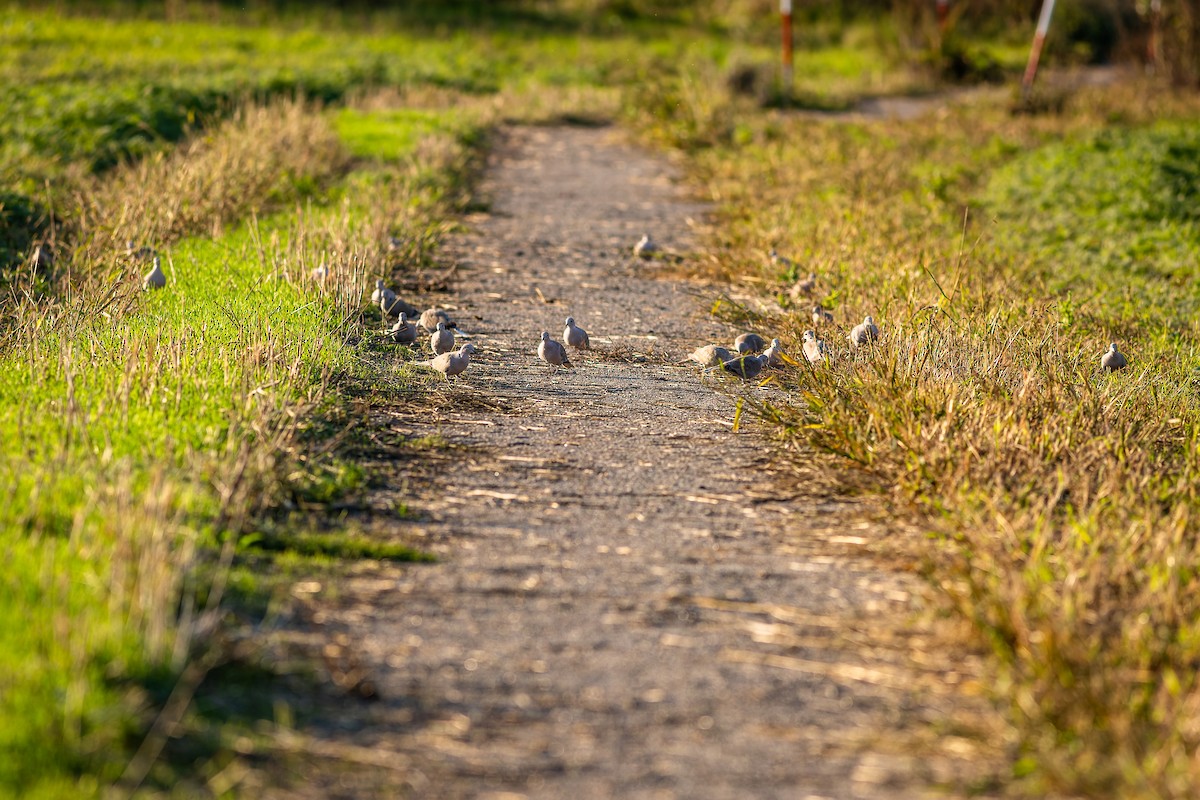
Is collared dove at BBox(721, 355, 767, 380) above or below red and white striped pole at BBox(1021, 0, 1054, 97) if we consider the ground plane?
below

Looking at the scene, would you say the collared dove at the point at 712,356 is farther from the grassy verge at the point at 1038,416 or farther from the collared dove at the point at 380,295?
the collared dove at the point at 380,295

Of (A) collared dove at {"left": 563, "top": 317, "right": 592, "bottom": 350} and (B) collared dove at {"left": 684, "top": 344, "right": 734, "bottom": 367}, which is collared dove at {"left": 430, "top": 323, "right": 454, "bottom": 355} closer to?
(A) collared dove at {"left": 563, "top": 317, "right": 592, "bottom": 350}

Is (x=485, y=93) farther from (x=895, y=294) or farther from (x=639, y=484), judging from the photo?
(x=639, y=484)

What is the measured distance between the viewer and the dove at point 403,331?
22.0 ft

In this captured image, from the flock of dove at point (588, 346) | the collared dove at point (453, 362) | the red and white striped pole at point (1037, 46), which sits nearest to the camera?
the collared dove at point (453, 362)

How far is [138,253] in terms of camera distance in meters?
8.35

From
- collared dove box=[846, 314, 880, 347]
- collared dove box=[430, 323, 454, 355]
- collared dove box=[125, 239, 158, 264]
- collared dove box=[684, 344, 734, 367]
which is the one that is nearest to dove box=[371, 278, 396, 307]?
collared dove box=[430, 323, 454, 355]

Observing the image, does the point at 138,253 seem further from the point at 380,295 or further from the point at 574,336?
the point at 574,336

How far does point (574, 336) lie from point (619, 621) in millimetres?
3119

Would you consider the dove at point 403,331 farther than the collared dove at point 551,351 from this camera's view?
Yes

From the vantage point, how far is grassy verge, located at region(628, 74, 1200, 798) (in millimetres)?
3342

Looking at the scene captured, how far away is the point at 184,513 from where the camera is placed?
4.21m

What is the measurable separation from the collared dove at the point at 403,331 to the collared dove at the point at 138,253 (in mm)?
2177

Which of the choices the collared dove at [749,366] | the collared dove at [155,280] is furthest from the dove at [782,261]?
the collared dove at [155,280]
